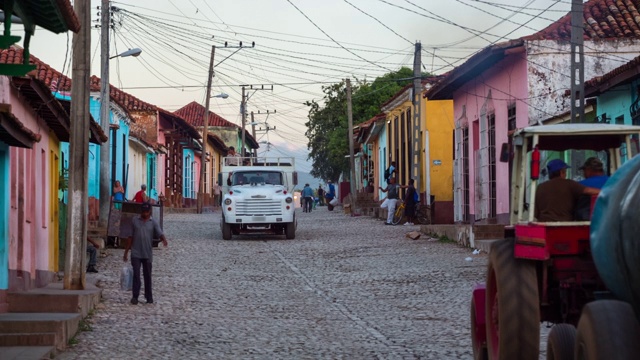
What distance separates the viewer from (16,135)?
43.4ft

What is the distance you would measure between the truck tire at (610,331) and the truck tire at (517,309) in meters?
2.28

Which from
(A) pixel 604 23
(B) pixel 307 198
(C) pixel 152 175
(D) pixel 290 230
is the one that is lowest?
(D) pixel 290 230

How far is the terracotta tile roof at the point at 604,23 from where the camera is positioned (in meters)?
27.6

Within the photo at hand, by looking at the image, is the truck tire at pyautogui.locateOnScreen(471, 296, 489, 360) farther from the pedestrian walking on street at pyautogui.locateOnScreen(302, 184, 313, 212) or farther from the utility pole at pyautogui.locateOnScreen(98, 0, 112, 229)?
the pedestrian walking on street at pyautogui.locateOnScreen(302, 184, 313, 212)

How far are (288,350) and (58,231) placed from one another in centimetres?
1086

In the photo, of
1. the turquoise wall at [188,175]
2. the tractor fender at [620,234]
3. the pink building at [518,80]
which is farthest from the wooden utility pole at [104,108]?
the turquoise wall at [188,175]

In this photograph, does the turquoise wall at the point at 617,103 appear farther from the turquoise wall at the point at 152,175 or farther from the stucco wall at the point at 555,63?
the turquoise wall at the point at 152,175

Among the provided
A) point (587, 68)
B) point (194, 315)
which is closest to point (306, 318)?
Answer: point (194, 315)

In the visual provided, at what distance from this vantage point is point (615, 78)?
2088 cm

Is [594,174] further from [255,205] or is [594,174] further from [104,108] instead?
[255,205]

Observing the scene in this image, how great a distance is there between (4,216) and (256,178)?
1846cm

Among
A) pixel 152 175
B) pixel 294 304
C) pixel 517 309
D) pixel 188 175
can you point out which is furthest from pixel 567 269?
pixel 188 175

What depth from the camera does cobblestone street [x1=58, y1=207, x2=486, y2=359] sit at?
1241 centimetres

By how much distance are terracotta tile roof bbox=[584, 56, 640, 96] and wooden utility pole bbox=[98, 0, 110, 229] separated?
450 inches
